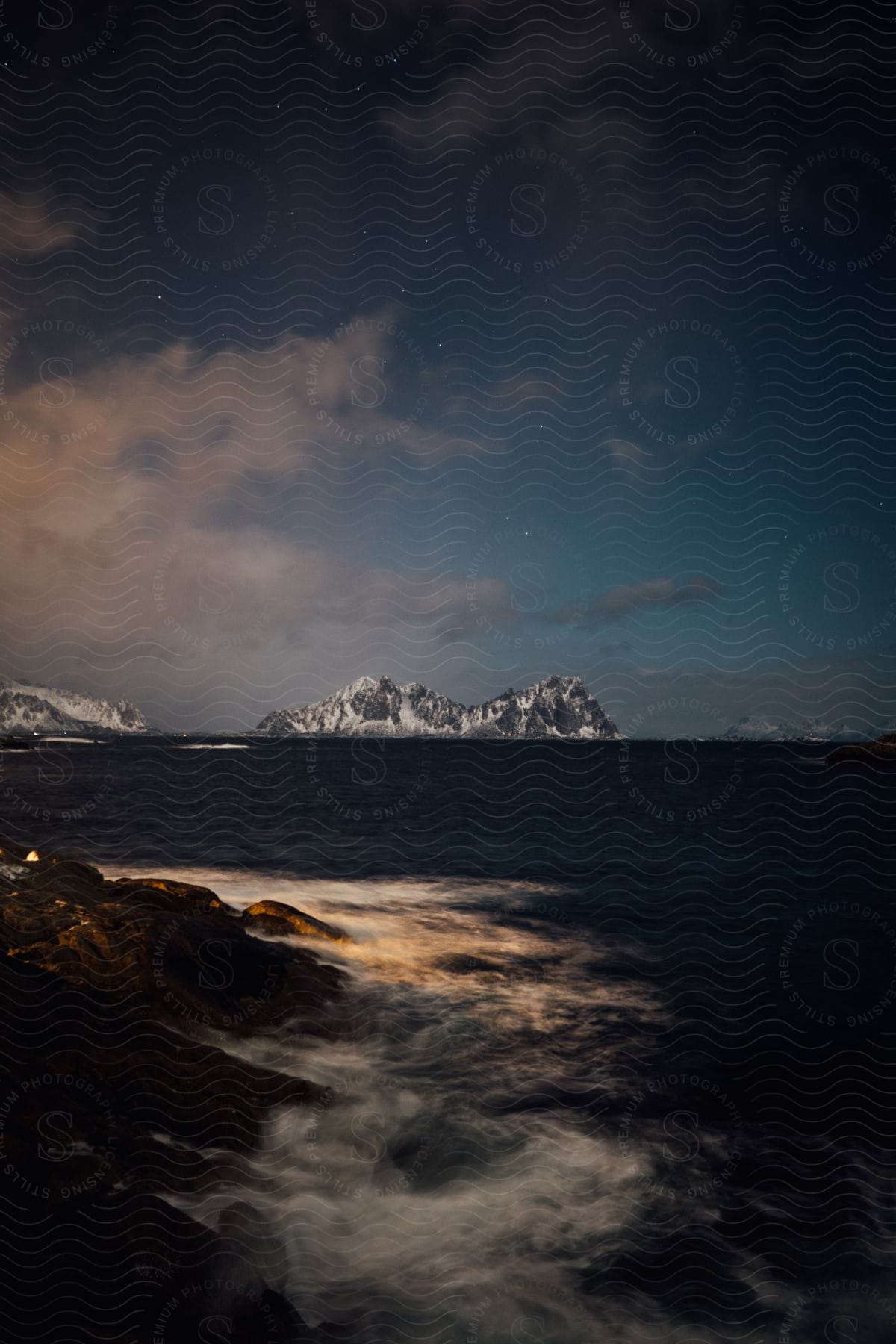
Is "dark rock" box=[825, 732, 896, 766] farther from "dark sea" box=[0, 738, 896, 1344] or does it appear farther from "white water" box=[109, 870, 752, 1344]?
"white water" box=[109, 870, 752, 1344]

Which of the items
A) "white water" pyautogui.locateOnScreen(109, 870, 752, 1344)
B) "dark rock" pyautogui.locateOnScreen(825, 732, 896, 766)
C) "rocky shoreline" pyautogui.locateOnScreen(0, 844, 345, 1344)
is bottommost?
"white water" pyautogui.locateOnScreen(109, 870, 752, 1344)

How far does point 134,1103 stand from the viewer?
7.96m

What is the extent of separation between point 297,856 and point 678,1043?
21.6 metres

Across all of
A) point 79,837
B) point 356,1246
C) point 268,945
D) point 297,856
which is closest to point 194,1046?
point 356,1246

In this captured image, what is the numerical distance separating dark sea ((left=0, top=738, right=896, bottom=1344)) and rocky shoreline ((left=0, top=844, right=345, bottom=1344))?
483 millimetres

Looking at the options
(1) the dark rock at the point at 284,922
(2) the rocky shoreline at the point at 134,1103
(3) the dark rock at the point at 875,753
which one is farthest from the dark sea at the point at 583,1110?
(3) the dark rock at the point at 875,753

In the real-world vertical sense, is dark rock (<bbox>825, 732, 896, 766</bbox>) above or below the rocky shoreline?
above

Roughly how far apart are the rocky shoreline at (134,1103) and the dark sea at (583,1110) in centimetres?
48

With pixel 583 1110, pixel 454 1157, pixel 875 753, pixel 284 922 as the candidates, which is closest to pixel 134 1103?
pixel 454 1157

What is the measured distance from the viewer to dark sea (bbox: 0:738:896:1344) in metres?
7.12

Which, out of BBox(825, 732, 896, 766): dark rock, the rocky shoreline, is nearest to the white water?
the rocky shoreline

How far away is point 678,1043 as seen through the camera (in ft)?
42.6

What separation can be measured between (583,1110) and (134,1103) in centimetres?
A: 640

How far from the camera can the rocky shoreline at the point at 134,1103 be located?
19.1ft
